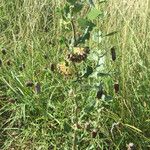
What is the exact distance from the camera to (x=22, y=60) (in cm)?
336

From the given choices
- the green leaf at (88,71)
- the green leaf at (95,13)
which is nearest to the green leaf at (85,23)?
the green leaf at (95,13)

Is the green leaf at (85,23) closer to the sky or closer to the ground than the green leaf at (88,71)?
closer to the sky

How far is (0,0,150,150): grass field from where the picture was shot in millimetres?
2602

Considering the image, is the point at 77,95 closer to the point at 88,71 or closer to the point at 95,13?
the point at 88,71

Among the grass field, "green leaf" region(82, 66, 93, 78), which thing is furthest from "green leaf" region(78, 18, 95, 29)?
the grass field

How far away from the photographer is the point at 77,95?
109 inches

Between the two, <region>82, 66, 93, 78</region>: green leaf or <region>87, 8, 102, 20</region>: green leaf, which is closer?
<region>87, 8, 102, 20</region>: green leaf

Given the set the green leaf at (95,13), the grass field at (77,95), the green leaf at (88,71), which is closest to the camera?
the green leaf at (95,13)

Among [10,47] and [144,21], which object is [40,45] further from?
[144,21]

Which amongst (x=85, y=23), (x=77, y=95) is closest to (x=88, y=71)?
(x=85, y=23)

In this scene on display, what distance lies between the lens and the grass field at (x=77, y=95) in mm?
2602

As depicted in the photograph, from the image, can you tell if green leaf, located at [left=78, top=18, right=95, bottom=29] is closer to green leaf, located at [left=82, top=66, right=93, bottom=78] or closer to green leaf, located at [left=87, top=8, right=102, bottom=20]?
green leaf, located at [left=87, top=8, right=102, bottom=20]

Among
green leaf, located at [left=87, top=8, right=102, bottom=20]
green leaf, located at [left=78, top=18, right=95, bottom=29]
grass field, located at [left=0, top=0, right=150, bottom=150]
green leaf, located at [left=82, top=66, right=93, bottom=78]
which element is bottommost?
grass field, located at [left=0, top=0, right=150, bottom=150]

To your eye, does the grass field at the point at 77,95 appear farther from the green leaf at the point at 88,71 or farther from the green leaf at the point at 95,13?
the green leaf at the point at 95,13
